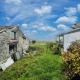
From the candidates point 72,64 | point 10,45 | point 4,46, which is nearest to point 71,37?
point 72,64

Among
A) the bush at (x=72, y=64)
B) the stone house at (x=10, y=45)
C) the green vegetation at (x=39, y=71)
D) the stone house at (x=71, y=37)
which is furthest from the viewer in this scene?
the stone house at (x=10, y=45)

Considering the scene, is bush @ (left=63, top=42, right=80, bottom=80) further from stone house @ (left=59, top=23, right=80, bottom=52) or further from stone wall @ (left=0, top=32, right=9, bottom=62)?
stone wall @ (left=0, top=32, right=9, bottom=62)

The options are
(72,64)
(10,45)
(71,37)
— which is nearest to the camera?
(72,64)

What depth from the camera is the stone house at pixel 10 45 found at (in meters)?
40.3

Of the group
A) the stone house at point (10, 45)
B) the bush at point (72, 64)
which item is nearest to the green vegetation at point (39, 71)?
the bush at point (72, 64)

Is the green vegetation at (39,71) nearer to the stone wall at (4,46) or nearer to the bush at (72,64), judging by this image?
the bush at (72,64)

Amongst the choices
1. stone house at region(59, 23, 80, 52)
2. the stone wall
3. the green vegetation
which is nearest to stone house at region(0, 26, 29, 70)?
the stone wall

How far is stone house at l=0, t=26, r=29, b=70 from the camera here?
40344 mm

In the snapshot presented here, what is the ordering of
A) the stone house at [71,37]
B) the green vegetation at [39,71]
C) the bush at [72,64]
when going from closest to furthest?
the bush at [72,64], the green vegetation at [39,71], the stone house at [71,37]

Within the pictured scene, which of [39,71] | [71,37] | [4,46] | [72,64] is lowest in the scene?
[39,71]

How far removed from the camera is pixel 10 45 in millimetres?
44125

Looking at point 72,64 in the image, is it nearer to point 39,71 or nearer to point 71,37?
point 39,71

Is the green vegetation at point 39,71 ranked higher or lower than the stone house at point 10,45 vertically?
lower

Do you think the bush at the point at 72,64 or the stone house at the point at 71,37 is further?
the stone house at the point at 71,37
